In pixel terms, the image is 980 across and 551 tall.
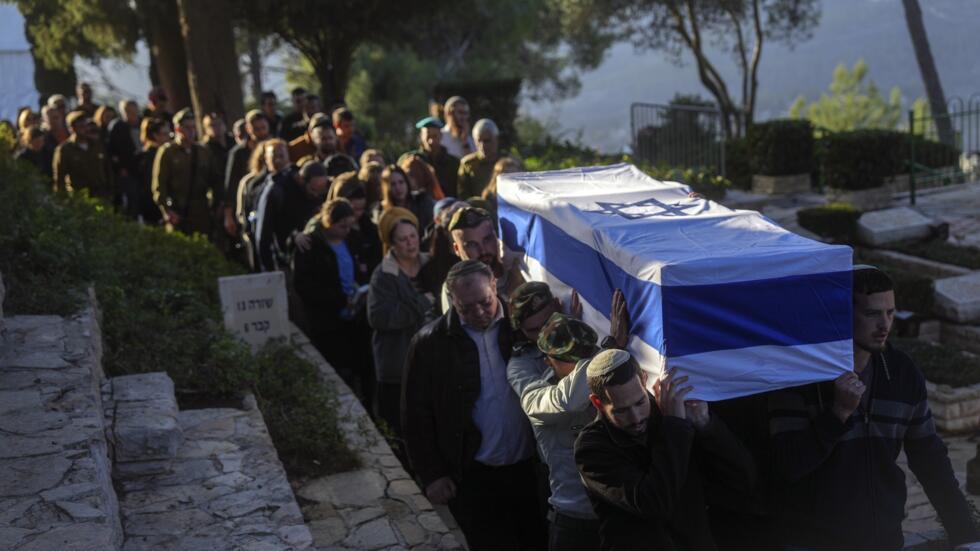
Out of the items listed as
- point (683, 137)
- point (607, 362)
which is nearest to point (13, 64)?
point (683, 137)

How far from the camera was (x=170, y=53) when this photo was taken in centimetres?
1673

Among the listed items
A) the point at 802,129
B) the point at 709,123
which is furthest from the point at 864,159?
the point at 709,123

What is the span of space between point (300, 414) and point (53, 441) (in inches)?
80.2

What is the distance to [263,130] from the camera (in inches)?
410

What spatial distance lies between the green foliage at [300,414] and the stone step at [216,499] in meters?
0.28

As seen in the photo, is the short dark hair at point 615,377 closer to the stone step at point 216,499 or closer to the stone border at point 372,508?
the stone step at point 216,499

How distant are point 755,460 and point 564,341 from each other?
808 millimetres

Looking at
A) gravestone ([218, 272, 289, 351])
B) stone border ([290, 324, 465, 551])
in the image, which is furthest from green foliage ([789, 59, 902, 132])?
stone border ([290, 324, 465, 551])

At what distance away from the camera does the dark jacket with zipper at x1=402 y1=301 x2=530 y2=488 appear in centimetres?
480

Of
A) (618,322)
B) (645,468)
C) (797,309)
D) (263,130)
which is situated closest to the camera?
(645,468)

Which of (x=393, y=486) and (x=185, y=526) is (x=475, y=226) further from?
(x=185, y=526)

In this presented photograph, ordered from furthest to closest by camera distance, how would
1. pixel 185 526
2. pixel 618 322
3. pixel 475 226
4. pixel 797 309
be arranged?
pixel 475 226 → pixel 185 526 → pixel 618 322 → pixel 797 309

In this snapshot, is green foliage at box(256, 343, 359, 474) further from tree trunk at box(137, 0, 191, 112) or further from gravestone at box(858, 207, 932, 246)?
tree trunk at box(137, 0, 191, 112)

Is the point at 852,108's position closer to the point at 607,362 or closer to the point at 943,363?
the point at 943,363
